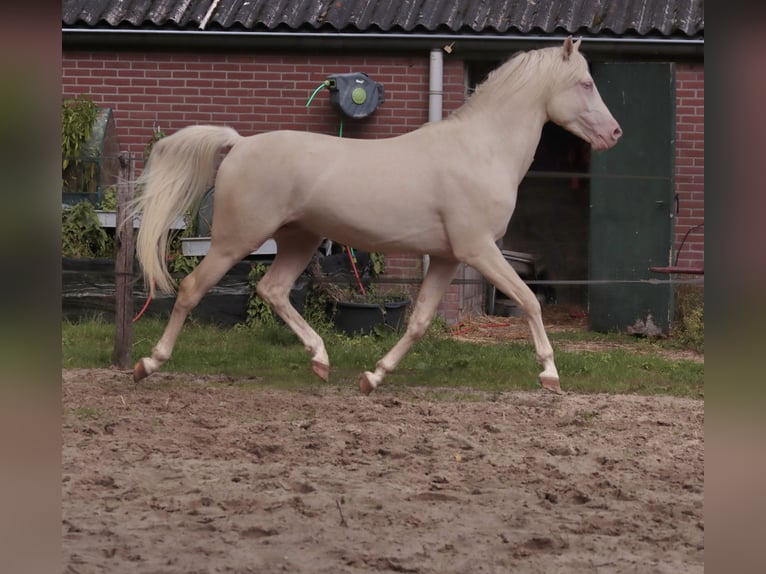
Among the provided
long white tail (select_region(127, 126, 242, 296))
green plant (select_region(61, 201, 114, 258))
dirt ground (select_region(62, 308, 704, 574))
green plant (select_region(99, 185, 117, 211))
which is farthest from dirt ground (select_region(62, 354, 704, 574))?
green plant (select_region(99, 185, 117, 211))

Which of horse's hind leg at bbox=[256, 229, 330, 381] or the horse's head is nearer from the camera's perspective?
the horse's head

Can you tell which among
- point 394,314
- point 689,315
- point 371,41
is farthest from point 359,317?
point 689,315

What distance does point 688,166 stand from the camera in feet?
30.5

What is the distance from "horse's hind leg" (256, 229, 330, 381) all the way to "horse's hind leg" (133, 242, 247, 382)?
1.29ft

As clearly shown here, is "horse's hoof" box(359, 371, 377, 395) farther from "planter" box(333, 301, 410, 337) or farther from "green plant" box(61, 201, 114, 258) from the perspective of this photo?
"green plant" box(61, 201, 114, 258)

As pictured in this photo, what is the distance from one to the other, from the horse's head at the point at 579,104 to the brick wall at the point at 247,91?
10.3ft

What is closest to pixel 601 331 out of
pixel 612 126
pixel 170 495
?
pixel 612 126

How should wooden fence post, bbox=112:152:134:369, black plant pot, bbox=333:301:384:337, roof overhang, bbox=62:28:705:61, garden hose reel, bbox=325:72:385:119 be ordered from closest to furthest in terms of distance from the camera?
1. wooden fence post, bbox=112:152:134:369
2. black plant pot, bbox=333:301:384:337
3. garden hose reel, bbox=325:72:385:119
4. roof overhang, bbox=62:28:705:61

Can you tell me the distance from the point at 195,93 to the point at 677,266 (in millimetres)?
4796

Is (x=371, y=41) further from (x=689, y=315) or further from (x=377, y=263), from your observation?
(x=689, y=315)

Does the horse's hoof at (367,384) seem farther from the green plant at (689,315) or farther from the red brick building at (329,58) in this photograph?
the green plant at (689,315)

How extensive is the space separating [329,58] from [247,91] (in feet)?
2.73

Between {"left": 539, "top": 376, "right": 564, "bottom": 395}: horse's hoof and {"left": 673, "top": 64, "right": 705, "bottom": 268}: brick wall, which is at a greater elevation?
{"left": 673, "top": 64, "right": 705, "bottom": 268}: brick wall

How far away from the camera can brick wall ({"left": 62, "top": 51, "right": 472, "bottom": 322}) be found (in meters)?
9.30
